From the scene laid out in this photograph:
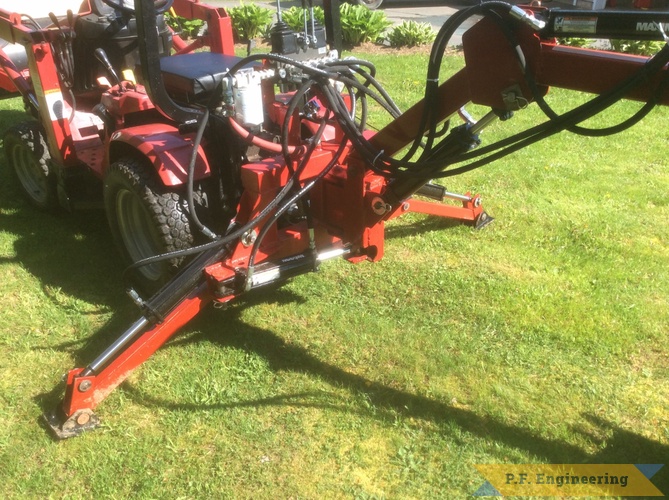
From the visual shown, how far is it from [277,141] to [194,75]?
0.53m

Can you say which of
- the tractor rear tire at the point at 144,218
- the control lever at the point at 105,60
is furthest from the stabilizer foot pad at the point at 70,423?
the control lever at the point at 105,60

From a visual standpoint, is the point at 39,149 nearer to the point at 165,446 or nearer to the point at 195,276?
the point at 195,276

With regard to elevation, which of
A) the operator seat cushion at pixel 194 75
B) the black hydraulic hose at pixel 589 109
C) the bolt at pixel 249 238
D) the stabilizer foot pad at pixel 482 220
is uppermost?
the black hydraulic hose at pixel 589 109

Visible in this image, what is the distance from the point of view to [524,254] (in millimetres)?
4156

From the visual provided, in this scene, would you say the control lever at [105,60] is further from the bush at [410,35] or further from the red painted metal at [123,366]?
the bush at [410,35]

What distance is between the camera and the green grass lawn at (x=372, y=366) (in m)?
2.67

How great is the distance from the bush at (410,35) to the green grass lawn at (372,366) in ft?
19.6

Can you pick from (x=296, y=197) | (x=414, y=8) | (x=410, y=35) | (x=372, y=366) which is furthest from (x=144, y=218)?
(x=414, y=8)

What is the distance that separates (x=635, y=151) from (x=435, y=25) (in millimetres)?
Answer: 6770

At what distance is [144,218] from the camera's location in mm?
3613

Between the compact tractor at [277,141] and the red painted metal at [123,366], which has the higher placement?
the compact tractor at [277,141]

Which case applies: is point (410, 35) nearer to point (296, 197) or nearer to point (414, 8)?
point (414, 8)

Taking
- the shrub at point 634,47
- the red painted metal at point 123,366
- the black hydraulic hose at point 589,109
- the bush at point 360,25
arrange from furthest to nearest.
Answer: the bush at point 360,25
the shrub at point 634,47
the red painted metal at point 123,366
the black hydraulic hose at point 589,109

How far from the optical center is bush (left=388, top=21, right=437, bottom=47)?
9867mm
